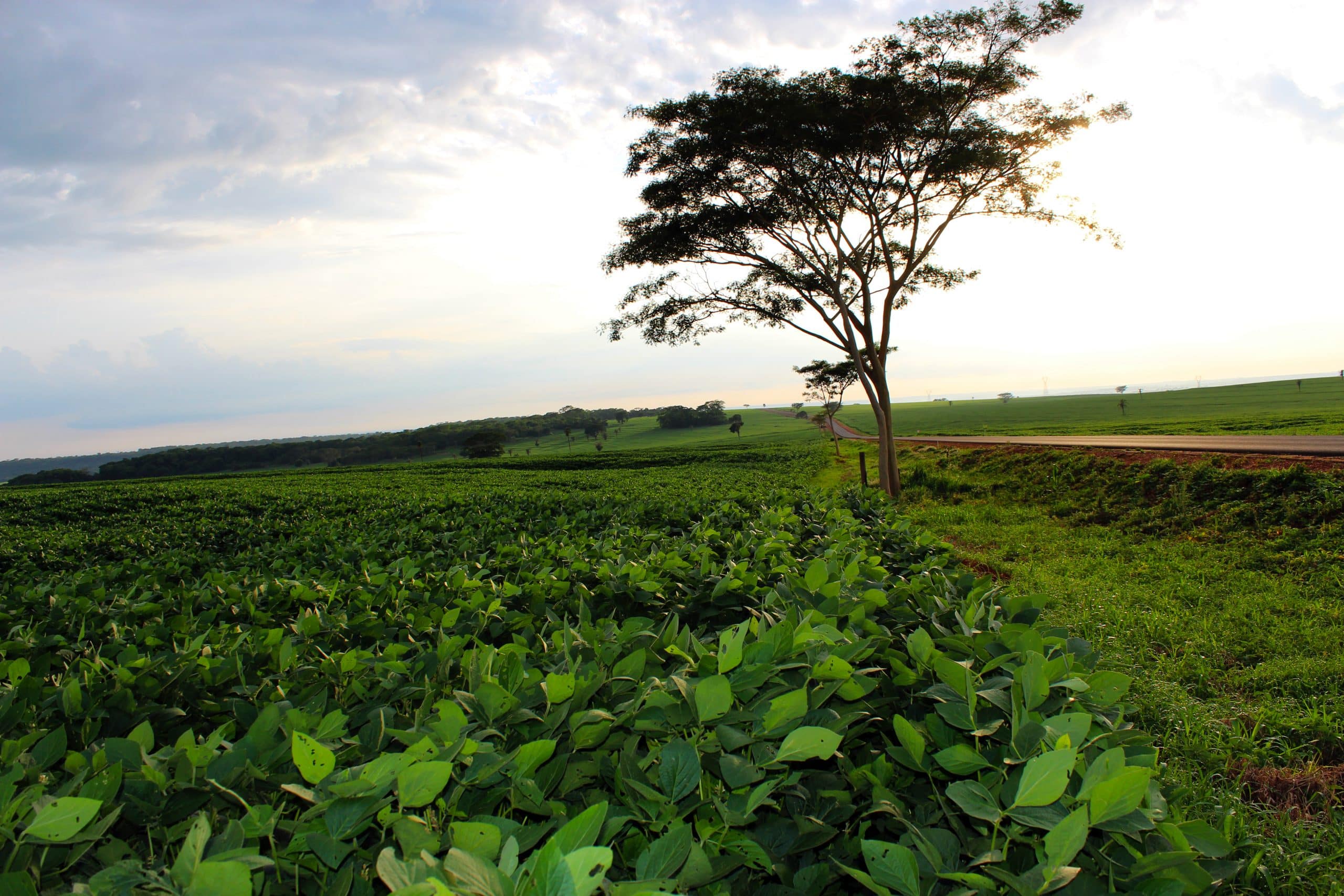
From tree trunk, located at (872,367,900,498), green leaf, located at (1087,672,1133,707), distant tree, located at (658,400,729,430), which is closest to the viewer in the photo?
green leaf, located at (1087,672,1133,707)

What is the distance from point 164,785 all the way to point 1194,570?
32.6 ft

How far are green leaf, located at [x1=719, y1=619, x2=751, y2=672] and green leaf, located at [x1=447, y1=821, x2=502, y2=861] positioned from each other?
1.99 feet

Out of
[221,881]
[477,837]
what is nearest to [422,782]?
[477,837]

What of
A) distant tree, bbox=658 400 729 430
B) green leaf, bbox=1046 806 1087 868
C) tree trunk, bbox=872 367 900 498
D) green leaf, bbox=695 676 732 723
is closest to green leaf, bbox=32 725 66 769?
green leaf, bbox=695 676 732 723

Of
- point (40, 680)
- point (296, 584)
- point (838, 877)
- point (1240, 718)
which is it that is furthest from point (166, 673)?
point (1240, 718)

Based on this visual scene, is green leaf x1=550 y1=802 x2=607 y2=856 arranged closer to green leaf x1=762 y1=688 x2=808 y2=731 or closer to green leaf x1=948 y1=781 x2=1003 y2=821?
green leaf x1=762 y1=688 x2=808 y2=731

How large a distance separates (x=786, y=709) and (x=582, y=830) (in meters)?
0.49

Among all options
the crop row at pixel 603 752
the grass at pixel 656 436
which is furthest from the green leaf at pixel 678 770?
the grass at pixel 656 436

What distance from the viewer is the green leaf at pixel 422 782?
98 centimetres

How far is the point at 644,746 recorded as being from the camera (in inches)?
54.6

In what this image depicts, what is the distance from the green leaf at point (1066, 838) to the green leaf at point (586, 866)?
2.26 ft

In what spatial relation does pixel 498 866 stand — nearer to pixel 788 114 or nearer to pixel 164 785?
pixel 164 785

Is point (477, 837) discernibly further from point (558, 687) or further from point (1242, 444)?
point (1242, 444)

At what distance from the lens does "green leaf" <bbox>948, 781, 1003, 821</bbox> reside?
104 cm
